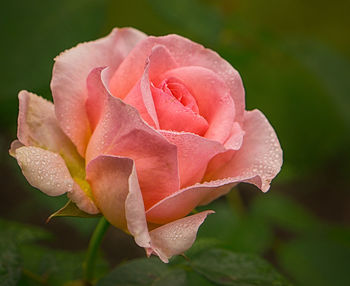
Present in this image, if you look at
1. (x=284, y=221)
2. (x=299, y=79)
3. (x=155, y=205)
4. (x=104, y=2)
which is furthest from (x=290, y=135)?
(x=155, y=205)

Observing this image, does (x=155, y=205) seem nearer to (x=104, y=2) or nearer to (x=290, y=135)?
(x=104, y=2)

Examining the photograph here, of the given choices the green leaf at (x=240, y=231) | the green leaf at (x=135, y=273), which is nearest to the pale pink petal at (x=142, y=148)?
the green leaf at (x=135, y=273)

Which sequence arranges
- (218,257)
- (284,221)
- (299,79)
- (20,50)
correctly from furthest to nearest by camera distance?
(299,79)
(284,221)
(20,50)
(218,257)

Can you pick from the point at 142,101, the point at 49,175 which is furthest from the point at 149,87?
the point at 49,175

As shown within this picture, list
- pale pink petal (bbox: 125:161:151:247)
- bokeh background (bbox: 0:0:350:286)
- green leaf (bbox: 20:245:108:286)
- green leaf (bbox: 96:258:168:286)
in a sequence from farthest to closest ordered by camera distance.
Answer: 1. bokeh background (bbox: 0:0:350:286)
2. green leaf (bbox: 20:245:108:286)
3. green leaf (bbox: 96:258:168:286)
4. pale pink petal (bbox: 125:161:151:247)

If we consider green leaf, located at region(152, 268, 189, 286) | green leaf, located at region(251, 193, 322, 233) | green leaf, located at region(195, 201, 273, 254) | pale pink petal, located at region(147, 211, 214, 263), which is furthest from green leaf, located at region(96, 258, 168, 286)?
green leaf, located at region(251, 193, 322, 233)

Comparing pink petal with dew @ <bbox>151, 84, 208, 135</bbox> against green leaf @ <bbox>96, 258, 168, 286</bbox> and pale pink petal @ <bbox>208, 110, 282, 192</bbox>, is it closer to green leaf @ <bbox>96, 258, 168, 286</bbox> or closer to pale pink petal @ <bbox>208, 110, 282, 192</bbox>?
pale pink petal @ <bbox>208, 110, 282, 192</bbox>

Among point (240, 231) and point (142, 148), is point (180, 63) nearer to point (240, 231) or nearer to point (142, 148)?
point (142, 148)
